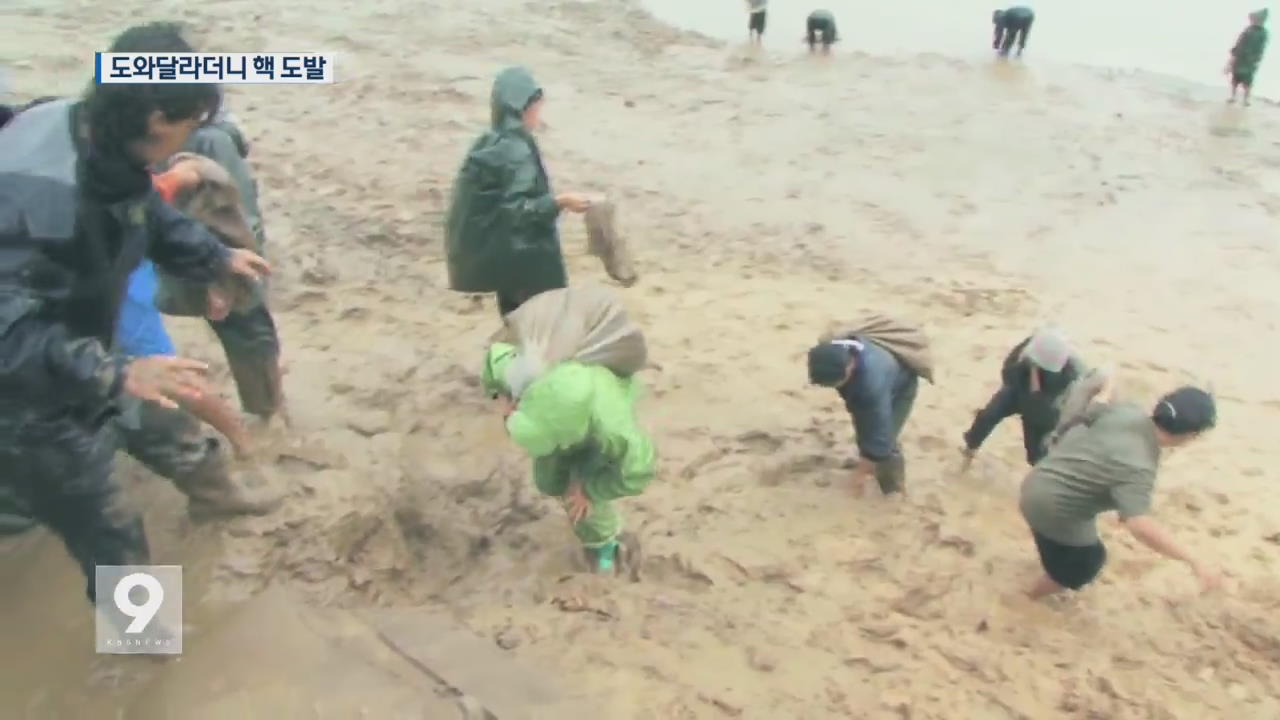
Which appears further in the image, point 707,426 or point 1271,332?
point 1271,332

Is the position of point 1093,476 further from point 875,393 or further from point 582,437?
point 582,437

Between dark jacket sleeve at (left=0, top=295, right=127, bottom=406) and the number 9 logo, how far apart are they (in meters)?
0.76

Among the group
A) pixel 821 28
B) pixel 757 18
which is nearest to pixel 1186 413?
pixel 821 28

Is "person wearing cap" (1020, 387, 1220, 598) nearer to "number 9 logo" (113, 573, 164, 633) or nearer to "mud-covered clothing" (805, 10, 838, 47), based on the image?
"number 9 logo" (113, 573, 164, 633)

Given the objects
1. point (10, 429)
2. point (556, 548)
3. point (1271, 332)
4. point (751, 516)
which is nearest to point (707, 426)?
point (751, 516)

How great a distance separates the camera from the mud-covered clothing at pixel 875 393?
164 inches

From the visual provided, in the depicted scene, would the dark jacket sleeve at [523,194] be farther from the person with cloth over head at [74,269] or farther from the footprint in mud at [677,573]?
the person with cloth over head at [74,269]

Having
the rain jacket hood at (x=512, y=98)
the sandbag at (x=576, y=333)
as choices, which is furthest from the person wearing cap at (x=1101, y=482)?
the rain jacket hood at (x=512, y=98)

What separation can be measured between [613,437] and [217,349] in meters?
2.47

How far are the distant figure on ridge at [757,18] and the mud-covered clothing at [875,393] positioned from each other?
8.27m

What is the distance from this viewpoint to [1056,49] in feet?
40.8

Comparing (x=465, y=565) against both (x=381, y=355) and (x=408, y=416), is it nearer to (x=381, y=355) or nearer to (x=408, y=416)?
(x=408, y=416)


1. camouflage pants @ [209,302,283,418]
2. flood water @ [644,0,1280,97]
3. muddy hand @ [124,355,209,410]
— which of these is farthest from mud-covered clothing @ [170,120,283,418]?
flood water @ [644,0,1280,97]

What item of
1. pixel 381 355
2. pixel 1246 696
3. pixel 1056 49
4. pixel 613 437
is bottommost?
pixel 1246 696
